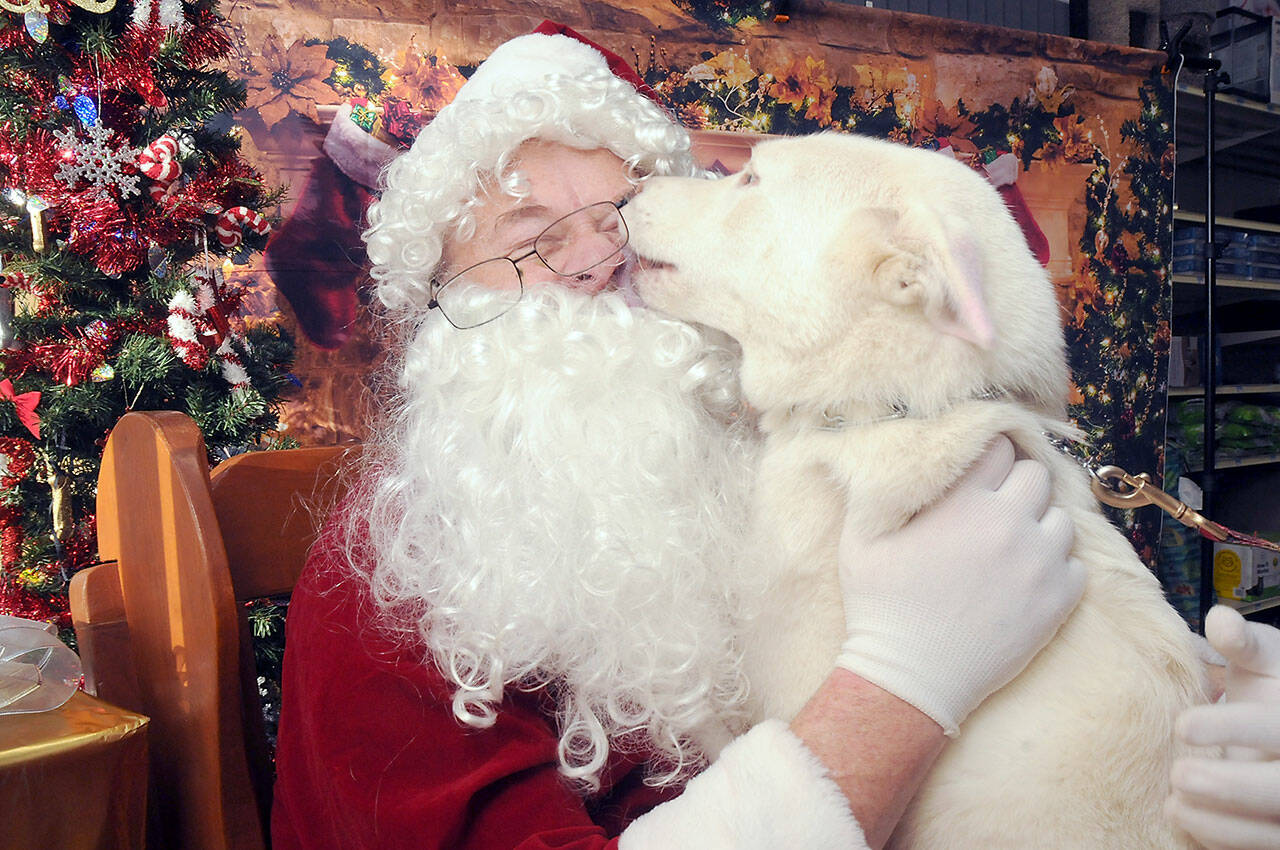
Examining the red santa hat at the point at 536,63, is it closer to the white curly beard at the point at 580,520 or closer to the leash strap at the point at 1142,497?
the white curly beard at the point at 580,520

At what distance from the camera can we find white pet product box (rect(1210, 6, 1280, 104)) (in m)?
4.07

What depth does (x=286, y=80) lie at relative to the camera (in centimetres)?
252

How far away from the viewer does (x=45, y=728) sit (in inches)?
39.5

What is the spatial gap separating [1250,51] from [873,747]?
17.2 ft

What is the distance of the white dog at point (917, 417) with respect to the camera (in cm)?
80

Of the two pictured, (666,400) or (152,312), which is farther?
(152,312)

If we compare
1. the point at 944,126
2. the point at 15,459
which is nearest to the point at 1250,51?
the point at 944,126

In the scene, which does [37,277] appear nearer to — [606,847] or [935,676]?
[606,847]

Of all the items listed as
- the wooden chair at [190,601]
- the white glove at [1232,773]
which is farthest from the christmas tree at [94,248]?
the white glove at [1232,773]

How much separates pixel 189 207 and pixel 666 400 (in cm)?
141

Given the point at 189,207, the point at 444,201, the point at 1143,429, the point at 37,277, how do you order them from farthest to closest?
the point at 1143,429 → the point at 189,207 → the point at 37,277 → the point at 444,201

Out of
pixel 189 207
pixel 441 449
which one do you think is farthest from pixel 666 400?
pixel 189 207

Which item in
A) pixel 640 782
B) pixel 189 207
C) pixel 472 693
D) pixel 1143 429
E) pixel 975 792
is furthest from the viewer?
pixel 1143 429

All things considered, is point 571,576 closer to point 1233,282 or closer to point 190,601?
point 190,601
